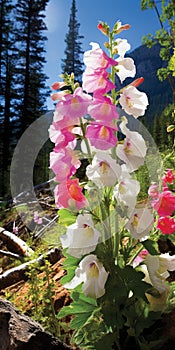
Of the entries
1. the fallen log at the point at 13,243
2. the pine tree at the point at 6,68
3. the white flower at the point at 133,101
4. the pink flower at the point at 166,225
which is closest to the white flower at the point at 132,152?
the white flower at the point at 133,101

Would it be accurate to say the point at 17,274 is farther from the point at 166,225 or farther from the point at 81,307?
the point at 166,225

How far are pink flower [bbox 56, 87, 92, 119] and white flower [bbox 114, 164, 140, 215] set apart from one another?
0.27m

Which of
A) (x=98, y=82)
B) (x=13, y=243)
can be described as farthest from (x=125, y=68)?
(x=13, y=243)

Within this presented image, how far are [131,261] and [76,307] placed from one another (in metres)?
0.28

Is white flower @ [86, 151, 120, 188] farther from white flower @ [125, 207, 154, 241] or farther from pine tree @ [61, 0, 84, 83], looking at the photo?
pine tree @ [61, 0, 84, 83]

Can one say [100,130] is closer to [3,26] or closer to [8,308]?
[8,308]

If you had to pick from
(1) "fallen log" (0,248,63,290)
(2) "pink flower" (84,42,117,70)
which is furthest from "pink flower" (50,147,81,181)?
(1) "fallen log" (0,248,63,290)

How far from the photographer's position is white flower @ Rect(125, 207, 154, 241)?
1.45m

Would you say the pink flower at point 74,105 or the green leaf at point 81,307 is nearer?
the pink flower at point 74,105

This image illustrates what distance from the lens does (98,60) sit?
57.3 inches

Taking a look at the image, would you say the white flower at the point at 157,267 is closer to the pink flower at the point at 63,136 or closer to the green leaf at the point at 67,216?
the green leaf at the point at 67,216

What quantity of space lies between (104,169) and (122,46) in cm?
52

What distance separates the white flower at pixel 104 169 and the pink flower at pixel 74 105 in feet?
0.51

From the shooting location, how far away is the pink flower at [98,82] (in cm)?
142
